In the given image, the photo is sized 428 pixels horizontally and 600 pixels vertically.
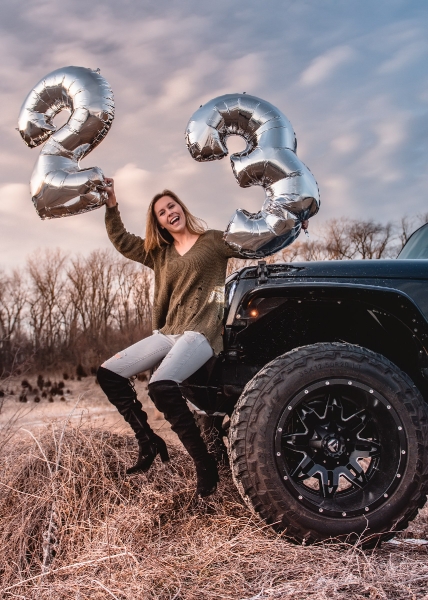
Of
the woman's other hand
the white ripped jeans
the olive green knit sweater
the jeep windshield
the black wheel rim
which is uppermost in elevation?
the woman's other hand

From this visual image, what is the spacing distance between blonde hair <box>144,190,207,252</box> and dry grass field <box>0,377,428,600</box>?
150 centimetres

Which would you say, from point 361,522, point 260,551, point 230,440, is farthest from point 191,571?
point 361,522

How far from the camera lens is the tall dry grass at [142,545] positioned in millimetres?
2291

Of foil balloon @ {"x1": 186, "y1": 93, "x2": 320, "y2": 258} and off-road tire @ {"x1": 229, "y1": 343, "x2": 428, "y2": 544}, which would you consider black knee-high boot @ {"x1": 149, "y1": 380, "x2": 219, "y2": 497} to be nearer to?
off-road tire @ {"x1": 229, "y1": 343, "x2": 428, "y2": 544}

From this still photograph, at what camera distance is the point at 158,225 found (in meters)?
3.77

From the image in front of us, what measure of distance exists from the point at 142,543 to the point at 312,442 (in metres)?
1.05

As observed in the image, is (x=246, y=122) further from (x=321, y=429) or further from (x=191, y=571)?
(x=191, y=571)

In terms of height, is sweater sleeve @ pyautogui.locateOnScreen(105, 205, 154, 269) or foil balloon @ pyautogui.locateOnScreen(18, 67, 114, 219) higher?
foil balloon @ pyautogui.locateOnScreen(18, 67, 114, 219)

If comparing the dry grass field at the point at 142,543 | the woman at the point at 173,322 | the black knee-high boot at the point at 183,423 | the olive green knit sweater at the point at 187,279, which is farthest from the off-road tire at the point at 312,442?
the olive green knit sweater at the point at 187,279

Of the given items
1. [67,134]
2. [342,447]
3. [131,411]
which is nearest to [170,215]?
[67,134]

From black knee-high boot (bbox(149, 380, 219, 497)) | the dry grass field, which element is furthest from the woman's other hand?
the dry grass field

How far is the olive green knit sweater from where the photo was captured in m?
3.37

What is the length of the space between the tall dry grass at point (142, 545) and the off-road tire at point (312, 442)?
127mm

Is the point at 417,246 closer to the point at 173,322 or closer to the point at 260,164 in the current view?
the point at 260,164
